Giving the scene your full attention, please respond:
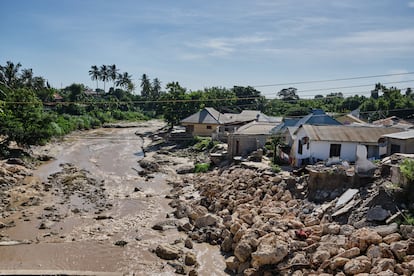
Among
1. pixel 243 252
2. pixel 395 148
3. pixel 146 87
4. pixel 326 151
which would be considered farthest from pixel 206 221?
pixel 146 87

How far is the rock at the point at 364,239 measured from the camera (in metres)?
11.9

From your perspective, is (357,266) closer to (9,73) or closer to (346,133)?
(346,133)

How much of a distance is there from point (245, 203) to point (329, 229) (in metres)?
6.59

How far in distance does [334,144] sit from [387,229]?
12258mm

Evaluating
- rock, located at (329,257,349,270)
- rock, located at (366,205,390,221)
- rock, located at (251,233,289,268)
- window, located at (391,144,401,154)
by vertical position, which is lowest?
rock, located at (251,233,289,268)

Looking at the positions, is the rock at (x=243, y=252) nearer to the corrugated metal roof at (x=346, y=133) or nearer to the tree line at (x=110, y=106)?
the corrugated metal roof at (x=346, y=133)

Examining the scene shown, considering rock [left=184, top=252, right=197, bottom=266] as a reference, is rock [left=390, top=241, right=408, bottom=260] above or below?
above

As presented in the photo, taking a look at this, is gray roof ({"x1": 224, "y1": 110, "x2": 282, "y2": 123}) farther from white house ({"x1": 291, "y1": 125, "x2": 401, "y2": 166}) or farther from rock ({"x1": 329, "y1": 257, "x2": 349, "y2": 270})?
rock ({"x1": 329, "y1": 257, "x2": 349, "y2": 270})

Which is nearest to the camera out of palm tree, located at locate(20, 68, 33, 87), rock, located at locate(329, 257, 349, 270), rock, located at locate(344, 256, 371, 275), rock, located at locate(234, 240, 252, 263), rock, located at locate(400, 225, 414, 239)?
rock, located at locate(344, 256, 371, 275)

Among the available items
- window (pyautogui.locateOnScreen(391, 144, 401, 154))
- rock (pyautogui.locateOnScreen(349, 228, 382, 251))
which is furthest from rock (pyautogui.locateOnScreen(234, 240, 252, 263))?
window (pyautogui.locateOnScreen(391, 144, 401, 154))

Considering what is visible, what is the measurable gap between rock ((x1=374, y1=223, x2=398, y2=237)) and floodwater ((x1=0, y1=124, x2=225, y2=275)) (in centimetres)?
594

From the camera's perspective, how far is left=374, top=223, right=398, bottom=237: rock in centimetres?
1219

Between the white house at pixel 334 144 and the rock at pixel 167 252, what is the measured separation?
12.3m

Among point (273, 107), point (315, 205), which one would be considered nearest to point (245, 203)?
point (315, 205)
